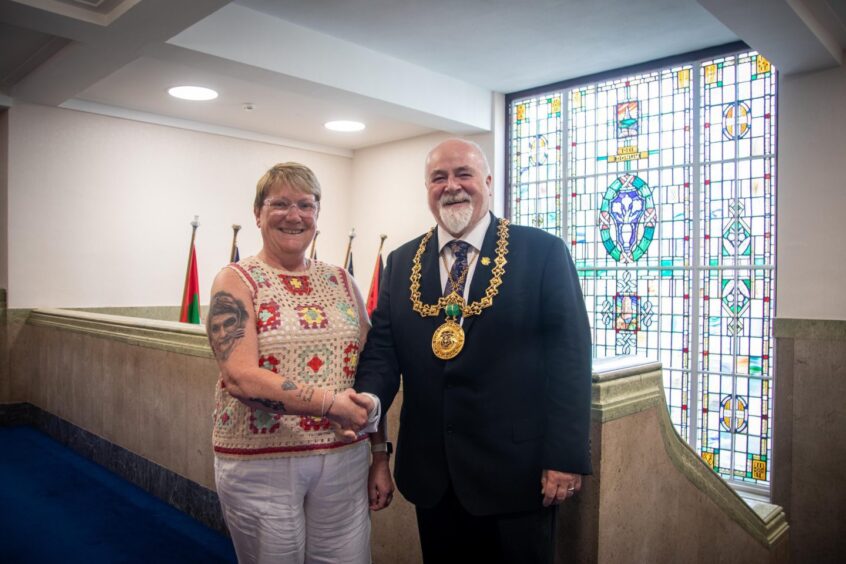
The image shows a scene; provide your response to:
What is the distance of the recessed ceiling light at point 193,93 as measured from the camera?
5708mm

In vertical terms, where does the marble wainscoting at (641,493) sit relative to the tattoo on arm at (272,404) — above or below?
below

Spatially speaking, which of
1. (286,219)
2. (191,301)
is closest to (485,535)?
(286,219)

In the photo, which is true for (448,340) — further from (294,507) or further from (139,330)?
(139,330)

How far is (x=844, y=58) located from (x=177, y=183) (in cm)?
608

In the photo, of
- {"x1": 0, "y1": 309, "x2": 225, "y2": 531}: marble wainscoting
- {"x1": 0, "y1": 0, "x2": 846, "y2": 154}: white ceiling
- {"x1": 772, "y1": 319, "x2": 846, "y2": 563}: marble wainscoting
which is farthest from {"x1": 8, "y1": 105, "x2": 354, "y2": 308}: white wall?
{"x1": 772, "y1": 319, "x2": 846, "y2": 563}: marble wainscoting

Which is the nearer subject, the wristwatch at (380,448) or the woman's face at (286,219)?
the woman's face at (286,219)

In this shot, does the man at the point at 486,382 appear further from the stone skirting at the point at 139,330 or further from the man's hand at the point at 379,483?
the stone skirting at the point at 139,330

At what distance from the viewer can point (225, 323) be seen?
151 cm

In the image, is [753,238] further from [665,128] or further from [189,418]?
[189,418]

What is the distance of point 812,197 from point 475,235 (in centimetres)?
359

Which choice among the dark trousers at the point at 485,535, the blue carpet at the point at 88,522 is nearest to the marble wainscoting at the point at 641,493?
the dark trousers at the point at 485,535

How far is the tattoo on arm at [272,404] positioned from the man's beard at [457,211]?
627 mm

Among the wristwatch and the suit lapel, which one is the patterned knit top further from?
the suit lapel

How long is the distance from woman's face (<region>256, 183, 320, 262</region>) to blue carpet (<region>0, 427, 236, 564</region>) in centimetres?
187
